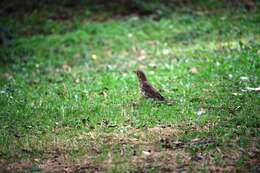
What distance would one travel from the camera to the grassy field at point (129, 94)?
8.38 m

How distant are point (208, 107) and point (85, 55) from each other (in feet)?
28.9

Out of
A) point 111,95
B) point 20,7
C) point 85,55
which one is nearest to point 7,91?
point 111,95

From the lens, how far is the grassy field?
27.5ft

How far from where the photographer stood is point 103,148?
8789 mm

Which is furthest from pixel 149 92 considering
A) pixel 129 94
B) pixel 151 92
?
pixel 129 94

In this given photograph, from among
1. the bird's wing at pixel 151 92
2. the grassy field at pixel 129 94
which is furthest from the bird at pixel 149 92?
the grassy field at pixel 129 94

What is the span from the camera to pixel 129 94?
12.3 metres

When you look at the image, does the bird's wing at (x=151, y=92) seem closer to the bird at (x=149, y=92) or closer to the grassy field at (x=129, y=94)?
the bird at (x=149, y=92)

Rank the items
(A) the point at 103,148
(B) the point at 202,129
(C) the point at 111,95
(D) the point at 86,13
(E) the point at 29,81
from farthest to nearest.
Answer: (D) the point at 86,13
(E) the point at 29,81
(C) the point at 111,95
(B) the point at 202,129
(A) the point at 103,148

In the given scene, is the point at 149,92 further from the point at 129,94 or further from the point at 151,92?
the point at 129,94

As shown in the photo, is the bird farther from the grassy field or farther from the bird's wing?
the grassy field

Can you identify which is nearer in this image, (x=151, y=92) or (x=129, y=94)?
(x=151, y=92)

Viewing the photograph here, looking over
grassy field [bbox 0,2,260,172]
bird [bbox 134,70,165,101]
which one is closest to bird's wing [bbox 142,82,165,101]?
bird [bbox 134,70,165,101]

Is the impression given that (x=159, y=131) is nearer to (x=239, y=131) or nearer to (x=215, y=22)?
(x=239, y=131)
